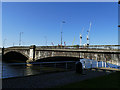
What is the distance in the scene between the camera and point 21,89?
6.63m

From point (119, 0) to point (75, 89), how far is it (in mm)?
16035

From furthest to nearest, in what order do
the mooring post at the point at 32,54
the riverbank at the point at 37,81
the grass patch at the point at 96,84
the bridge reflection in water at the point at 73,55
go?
1. the mooring post at the point at 32,54
2. the bridge reflection in water at the point at 73,55
3. the riverbank at the point at 37,81
4. the grass patch at the point at 96,84

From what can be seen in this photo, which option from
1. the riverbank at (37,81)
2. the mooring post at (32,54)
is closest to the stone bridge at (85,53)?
the mooring post at (32,54)

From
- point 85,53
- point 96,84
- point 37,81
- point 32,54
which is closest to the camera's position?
point 96,84

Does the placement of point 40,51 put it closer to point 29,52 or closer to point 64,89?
point 29,52

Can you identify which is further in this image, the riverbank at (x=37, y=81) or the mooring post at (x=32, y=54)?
the mooring post at (x=32, y=54)

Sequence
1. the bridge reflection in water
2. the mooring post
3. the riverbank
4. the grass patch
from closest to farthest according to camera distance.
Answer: the grass patch → the riverbank → the bridge reflection in water → the mooring post

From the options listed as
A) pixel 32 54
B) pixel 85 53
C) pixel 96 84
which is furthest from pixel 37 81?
pixel 32 54

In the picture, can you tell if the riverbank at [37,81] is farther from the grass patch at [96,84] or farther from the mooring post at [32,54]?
the mooring post at [32,54]

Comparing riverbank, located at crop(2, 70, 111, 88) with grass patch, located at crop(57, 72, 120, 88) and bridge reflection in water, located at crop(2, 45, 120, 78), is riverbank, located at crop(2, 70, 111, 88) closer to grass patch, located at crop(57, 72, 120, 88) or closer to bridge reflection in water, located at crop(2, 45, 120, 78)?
grass patch, located at crop(57, 72, 120, 88)

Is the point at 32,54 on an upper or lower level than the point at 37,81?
lower

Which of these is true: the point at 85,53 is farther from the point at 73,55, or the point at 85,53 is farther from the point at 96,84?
the point at 96,84

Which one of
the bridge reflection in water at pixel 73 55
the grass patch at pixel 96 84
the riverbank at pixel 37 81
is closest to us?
the grass patch at pixel 96 84

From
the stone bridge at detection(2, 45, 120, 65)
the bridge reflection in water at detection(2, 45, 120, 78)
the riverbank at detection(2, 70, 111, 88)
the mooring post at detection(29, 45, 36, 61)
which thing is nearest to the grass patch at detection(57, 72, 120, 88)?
the riverbank at detection(2, 70, 111, 88)
